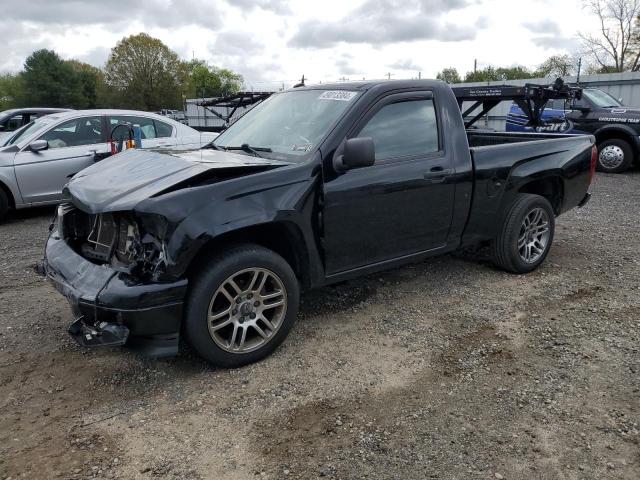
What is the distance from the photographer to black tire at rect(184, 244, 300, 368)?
321 centimetres

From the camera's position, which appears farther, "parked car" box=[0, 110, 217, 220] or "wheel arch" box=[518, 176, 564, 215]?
"parked car" box=[0, 110, 217, 220]

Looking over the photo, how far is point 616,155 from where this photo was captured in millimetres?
12102

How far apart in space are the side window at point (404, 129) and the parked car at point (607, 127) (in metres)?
8.27

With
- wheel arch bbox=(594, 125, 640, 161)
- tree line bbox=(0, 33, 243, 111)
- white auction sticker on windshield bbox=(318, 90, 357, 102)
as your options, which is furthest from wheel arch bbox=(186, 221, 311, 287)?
tree line bbox=(0, 33, 243, 111)

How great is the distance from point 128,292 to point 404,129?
2434 millimetres

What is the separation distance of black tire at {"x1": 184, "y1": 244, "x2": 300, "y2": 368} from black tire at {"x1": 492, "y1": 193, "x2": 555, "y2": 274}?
241 centimetres

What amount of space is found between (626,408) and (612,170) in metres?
10.8

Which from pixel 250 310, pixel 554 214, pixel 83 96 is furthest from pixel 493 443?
pixel 83 96

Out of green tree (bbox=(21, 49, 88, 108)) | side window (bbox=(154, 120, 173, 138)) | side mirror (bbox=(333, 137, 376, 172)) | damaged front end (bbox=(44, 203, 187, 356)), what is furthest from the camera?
green tree (bbox=(21, 49, 88, 108))

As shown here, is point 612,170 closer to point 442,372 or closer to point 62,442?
point 442,372

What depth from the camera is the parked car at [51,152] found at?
762cm

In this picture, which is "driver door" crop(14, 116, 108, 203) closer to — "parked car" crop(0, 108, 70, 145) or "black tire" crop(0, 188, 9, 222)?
"black tire" crop(0, 188, 9, 222)

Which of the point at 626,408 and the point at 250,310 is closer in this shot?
the point at 626,408

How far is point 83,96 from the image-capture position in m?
64.8
